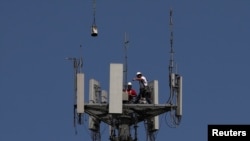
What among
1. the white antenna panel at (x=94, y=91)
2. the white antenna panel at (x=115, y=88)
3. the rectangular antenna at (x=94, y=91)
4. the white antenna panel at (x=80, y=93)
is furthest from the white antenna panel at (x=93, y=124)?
the white antenna panel at (x=115, y=88)

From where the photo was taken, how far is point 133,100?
3519 inches

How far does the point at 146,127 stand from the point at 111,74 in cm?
768

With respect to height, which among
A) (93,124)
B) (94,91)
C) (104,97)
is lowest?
(93,124)

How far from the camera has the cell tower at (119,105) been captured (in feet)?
285

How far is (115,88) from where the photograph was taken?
3418 inches

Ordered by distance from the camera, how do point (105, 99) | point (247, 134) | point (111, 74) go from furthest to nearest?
point (105, 99) < point (111, 74) < point (247, 134)

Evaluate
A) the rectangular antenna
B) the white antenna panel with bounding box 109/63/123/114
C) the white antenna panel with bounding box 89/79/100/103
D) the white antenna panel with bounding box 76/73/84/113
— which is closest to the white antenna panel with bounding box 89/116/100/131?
the rectangular antenna

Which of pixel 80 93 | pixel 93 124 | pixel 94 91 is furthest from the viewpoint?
pixel 93 124

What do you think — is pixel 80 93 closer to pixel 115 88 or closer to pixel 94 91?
pixel 115 88

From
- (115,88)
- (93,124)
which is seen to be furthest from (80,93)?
(93,124)

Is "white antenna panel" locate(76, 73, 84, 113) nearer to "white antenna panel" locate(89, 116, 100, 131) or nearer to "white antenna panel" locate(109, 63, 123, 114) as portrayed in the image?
"white antenna panel" locate(109, 63, 123, 114)

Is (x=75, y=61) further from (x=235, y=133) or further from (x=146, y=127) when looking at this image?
(x=235, y=133)

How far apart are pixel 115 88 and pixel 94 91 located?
4.20m

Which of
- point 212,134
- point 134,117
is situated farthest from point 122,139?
point 212,134
